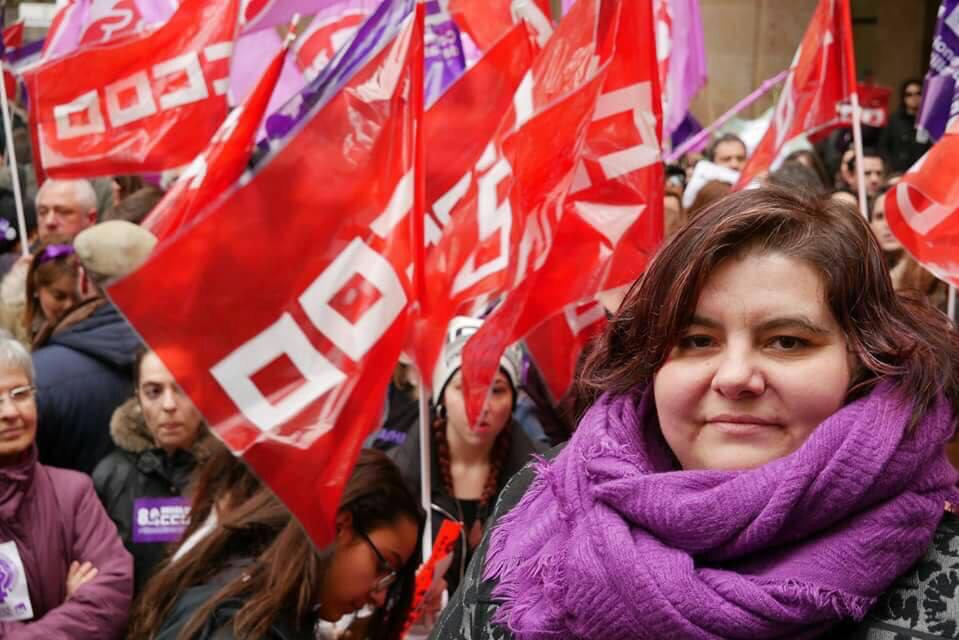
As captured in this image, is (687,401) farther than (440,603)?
No

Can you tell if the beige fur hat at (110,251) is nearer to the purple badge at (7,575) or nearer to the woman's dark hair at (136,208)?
the woman's dark hair at (136,208)

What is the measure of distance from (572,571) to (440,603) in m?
2.17

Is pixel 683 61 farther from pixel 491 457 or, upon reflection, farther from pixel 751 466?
pixel 751 466

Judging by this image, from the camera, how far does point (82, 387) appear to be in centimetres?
523

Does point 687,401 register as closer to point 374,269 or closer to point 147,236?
point 374,269

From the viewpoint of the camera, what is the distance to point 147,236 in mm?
5586

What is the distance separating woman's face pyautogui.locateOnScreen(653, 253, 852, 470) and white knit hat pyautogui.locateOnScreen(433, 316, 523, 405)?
266 centimetres

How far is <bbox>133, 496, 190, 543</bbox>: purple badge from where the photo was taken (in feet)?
15.0

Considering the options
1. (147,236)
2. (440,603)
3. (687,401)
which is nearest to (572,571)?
(687,401)

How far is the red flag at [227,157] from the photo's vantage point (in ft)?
15.8

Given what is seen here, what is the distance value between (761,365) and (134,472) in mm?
3157

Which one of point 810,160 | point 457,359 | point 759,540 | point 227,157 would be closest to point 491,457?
point 457,359

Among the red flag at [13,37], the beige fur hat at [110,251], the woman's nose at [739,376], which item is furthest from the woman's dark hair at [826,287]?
the red flag at [13,37]

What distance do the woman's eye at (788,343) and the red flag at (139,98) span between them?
15.5 feet
